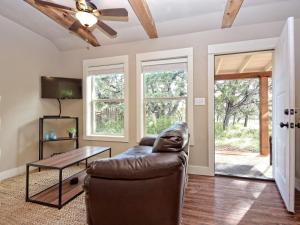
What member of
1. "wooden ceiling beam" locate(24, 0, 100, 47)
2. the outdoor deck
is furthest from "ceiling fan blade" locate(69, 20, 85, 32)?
the outdoor deck

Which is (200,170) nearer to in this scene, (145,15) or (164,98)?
(164,98)

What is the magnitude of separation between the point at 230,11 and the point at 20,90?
3.59 metres

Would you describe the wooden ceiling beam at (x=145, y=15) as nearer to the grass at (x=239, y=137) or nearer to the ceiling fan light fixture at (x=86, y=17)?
the ceiling fan light fixture at (x=86, y=17)

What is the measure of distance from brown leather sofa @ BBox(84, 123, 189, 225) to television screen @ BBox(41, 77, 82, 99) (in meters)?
2.82

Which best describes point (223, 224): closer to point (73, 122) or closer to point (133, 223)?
point (133, 223)

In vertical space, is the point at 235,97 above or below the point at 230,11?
below

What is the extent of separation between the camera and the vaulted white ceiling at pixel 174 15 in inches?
106

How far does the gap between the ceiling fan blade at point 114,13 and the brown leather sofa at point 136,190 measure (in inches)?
62.7

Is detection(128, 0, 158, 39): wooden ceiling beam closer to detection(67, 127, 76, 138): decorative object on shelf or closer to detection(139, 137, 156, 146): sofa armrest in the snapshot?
detection(139, 137, 156, 146): sofa armrest

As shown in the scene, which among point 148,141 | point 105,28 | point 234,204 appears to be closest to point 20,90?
point 105,28

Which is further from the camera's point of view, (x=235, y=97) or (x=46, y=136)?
(x=235, y=97)

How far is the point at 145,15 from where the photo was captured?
2.80 meters

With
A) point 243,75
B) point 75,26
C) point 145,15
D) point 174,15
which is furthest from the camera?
point 243,75

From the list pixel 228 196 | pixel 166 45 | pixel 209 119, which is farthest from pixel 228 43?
pixel 228 196
